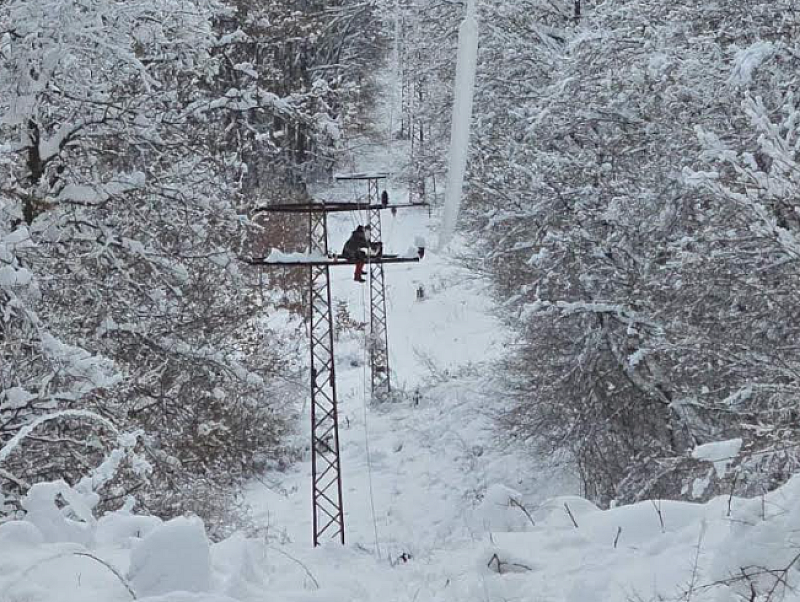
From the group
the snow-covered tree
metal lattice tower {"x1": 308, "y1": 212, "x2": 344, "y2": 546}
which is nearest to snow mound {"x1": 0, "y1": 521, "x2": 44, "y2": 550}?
the snow-covered tree

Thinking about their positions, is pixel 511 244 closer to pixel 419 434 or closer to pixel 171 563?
pixel 419 434

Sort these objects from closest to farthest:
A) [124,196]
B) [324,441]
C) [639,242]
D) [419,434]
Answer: [124,196], [639,242], [324,441], [419,434]

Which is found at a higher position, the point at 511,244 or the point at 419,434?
the point at 511,244

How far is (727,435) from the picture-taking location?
28.3 ft

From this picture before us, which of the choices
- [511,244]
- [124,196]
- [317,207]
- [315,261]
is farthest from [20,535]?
[511,244]

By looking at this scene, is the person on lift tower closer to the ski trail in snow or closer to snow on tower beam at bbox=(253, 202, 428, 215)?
snow on tower beam at bbox=(253, 202, 428, 215)

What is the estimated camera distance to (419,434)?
15.4 metres

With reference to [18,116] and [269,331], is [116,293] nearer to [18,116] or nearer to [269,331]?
[18,116]

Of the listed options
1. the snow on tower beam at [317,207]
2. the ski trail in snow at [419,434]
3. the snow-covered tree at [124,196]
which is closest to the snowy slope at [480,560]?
the ski trail in snow at [419,434]

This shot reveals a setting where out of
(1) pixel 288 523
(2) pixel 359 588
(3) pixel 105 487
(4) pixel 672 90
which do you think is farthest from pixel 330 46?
(2) pixel 359 588

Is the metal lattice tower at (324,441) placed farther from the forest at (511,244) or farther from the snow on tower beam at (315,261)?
the forest at (511,244)

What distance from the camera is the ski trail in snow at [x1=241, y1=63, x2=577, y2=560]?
12258 mm

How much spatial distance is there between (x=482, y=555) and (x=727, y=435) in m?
5.28

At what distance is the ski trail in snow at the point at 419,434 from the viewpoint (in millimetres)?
12258
